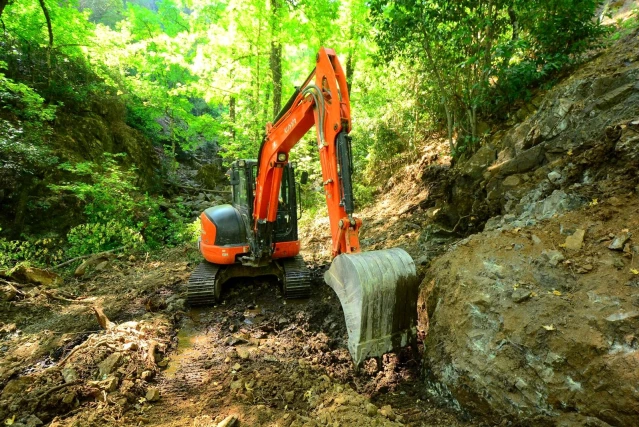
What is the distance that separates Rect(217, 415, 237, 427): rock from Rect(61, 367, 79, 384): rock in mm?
1486

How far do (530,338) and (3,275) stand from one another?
7177 millimetres

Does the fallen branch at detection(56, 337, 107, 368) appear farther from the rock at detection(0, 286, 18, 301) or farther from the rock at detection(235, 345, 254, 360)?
the rock at detection(0, 286, 18, 301)

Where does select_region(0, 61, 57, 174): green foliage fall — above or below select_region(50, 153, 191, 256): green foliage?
above

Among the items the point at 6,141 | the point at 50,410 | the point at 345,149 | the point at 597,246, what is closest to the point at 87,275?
the point at 6,141

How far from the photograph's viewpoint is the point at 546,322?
213 centimetres

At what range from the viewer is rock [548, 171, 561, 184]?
3.50 meters

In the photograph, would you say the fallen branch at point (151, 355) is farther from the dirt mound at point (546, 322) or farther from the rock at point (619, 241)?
the rock at point (619, 241)

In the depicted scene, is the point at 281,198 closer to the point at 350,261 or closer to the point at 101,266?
the point at 350,261

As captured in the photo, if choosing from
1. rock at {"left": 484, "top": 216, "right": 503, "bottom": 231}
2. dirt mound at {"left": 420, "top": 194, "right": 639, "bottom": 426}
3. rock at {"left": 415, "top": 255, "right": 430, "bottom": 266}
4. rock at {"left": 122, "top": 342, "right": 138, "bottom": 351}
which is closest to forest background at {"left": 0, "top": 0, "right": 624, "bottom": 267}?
rock at {"left": 484, "top": 216, "right": 503, "bottom": 231}

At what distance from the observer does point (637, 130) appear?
116 inches

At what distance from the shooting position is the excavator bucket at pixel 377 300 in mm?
2588

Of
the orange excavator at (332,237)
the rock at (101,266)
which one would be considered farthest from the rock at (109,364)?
the rock at (101,266)

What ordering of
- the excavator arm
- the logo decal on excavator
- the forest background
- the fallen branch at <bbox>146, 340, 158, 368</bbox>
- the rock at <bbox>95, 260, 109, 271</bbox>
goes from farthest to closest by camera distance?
the rock at <bbox>95, 260, 109, 271</bbox> < the forest background < the logo decal on excavator < the fallen branch at <bbox>146, 340, 158, 368</bbox> < the excavator arm

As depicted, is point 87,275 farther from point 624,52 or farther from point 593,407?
point 624,52
